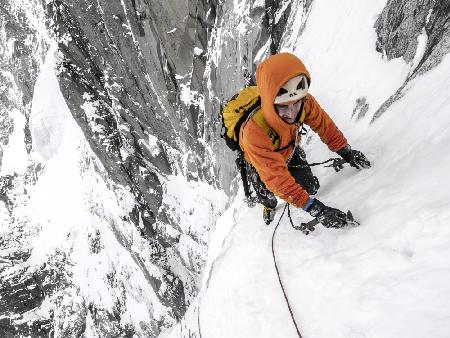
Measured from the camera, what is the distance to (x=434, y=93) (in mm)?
4742

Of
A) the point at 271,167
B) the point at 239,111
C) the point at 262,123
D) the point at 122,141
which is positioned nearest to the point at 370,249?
the point at 271,167

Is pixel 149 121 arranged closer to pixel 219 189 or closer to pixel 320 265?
pixel 219 189

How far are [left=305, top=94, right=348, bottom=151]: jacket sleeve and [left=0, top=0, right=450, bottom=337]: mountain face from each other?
1.28 metres

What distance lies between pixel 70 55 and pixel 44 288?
38.7 m

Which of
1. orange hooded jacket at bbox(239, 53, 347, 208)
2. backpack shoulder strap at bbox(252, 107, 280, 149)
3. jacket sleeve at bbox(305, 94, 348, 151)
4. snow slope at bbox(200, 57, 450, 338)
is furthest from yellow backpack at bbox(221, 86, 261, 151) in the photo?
snow slope at bbox(200, 57, 450, 338)

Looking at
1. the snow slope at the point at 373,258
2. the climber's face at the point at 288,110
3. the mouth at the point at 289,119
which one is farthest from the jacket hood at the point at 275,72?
the snow slope at the point at 373,258

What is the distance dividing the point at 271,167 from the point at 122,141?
30.6 m

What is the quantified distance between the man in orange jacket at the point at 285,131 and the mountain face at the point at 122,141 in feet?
4.60

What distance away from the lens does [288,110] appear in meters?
4.30

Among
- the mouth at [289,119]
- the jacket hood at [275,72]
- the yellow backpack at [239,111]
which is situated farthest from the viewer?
the yellow backpack at [239,111]

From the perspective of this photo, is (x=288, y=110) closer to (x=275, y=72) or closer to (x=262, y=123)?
(x=262, y=123)

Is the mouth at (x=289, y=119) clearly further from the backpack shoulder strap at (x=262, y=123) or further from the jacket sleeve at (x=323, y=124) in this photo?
the jacket sleeve at (x=323, y=124)

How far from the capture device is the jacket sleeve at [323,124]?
5039 mm

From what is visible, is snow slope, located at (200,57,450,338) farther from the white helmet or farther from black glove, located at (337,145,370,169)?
the white helmet
